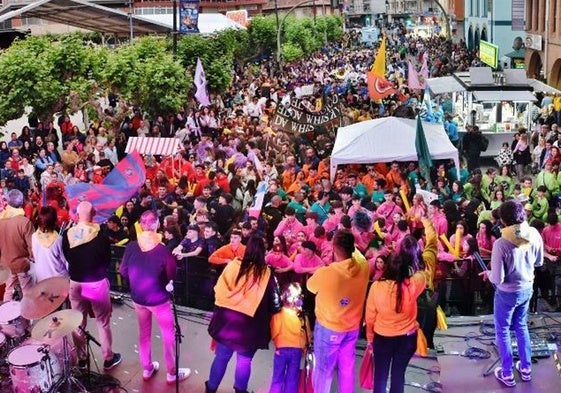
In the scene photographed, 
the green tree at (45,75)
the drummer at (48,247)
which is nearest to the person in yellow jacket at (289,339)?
the drummer at (48,247)

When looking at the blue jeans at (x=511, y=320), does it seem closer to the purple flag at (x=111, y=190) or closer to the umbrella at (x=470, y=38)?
the purple flag at (x=111, y=190)

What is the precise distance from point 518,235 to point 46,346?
452cm

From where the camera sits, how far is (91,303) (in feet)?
27.8

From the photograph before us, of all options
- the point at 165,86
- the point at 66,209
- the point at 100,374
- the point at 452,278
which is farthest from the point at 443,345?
the point at 165,86

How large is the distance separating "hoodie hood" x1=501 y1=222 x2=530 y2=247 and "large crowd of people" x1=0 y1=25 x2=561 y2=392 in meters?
0.05

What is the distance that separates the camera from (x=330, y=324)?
281 inches

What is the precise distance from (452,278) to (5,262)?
17.5 ft

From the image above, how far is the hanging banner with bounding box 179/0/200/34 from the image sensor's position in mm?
26531

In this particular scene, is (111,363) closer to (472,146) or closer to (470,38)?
(472,146)

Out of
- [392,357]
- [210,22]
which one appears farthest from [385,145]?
[210,22]

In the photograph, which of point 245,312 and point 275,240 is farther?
point 275,240

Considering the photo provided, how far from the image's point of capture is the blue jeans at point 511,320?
24.8ft

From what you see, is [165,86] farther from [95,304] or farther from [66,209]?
[95,304]

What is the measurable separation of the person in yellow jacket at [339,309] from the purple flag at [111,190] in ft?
12.3
